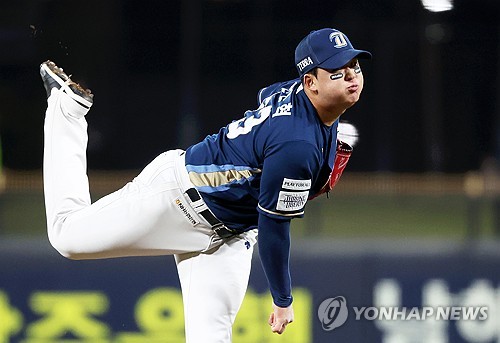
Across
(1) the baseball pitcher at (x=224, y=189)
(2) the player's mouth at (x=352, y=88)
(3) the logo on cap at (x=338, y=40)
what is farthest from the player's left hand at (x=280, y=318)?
(3) the logo on cap at (x=338, y=40)

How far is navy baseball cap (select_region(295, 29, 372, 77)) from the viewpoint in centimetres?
259

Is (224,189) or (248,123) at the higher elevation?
(248,123)

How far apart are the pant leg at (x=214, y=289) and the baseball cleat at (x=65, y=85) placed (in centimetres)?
56

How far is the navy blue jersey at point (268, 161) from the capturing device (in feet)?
8.40

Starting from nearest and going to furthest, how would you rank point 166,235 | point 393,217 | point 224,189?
point 224,189 → point 166,235 → point 393,217

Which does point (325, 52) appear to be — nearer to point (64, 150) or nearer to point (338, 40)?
point (338, 40)

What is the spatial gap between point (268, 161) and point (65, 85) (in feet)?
2.64

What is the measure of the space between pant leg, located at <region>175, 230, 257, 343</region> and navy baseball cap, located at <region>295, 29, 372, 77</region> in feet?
1.94

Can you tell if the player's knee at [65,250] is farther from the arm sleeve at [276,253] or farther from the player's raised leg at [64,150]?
the arm sleeve at [276,253]

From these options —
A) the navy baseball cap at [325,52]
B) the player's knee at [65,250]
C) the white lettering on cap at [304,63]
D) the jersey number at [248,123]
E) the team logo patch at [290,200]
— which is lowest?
the player's knee at [65,250]
